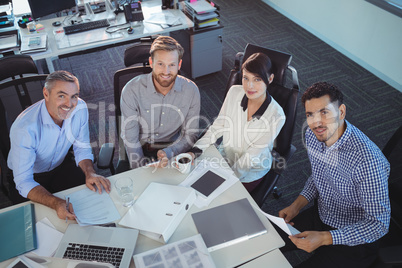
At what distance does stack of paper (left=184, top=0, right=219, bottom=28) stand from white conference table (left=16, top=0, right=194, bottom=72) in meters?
0.08

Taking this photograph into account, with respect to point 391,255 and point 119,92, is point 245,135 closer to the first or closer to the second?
point 119,92

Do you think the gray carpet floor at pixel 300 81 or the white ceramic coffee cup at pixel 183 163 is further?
the gray carpet floor at pixel 300 81

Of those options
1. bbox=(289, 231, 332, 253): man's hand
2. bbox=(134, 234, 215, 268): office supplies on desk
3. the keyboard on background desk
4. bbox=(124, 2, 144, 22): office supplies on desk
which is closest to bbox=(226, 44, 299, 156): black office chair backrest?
bbox=(289, 231, 332, 253): man's hand

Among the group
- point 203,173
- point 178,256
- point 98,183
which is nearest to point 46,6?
point 98,183

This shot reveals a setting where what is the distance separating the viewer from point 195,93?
7.15 ft

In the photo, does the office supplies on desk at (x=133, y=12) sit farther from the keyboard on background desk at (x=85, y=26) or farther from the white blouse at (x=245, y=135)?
the white blouse at (x=245, y=135)

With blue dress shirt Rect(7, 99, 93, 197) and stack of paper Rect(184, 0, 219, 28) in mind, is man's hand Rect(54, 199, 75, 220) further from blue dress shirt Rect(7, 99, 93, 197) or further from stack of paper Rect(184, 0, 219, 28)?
stack of paper Rect(184, 0, 219, 28)

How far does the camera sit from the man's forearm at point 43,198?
1622mm

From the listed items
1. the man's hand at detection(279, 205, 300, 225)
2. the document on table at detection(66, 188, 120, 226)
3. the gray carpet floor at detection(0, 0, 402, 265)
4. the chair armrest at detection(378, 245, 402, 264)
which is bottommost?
the gray carpet floor at detection(0, 0, 402, 265)

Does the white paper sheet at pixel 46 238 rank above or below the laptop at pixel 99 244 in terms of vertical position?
below

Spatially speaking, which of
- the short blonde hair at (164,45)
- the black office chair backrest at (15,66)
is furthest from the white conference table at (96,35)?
the short blonde hair at (164,45)

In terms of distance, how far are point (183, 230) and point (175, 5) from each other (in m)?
2.82

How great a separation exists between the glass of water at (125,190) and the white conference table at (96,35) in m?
1.82

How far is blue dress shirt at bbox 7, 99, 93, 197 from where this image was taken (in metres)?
1.80
